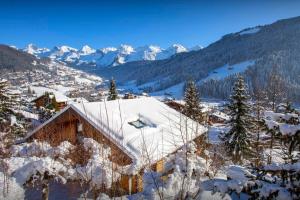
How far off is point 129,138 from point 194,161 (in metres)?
10.1

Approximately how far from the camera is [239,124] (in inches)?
1083

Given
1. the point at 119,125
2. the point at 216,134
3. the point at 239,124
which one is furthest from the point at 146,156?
the point at 216,134

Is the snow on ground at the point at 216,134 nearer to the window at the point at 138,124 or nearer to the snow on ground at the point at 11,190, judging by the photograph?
the window at the point at 138,124

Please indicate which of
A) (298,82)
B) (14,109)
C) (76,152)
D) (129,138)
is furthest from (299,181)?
(298,82)

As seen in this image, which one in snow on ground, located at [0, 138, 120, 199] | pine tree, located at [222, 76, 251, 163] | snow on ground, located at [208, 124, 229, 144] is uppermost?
snow on ground, located at [0, 138, 120, 199]

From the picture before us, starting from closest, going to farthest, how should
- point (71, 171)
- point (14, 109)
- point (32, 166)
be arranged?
point (32, 166) < point (71, 171) < point (14, 109)

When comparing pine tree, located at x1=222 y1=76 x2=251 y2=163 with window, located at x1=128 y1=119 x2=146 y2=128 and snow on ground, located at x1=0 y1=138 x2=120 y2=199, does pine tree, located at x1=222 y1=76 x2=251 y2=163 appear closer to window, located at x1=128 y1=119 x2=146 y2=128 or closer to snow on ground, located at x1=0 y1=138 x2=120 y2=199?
window, located at x1=128 y1=119 x2=146 y2=128

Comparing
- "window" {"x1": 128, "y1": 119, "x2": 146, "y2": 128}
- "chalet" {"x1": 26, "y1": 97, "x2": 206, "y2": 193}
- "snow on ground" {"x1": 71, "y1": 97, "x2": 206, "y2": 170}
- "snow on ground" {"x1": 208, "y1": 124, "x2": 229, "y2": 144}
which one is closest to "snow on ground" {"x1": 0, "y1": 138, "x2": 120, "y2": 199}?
"snow on ground" {"x1": 71, "y1": 97, "x2": 206, "y2": 170}

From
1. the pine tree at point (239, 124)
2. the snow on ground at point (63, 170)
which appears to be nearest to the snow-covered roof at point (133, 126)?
the snow on ground at point (63, 170)

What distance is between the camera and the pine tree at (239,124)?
26953mm

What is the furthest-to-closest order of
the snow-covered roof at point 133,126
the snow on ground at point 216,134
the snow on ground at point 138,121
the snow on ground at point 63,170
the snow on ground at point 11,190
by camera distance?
the snow on ground at point 216,134 < the snow on ground at point 138,121 < the snow-covered roof at point 133,126 < the snow on ground at point 11,190 < the snow on ground at point 63,170

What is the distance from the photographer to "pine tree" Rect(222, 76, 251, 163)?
27.0 metres

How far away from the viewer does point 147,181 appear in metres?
6.50

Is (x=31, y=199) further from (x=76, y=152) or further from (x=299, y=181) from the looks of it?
(x=299, y=181)
